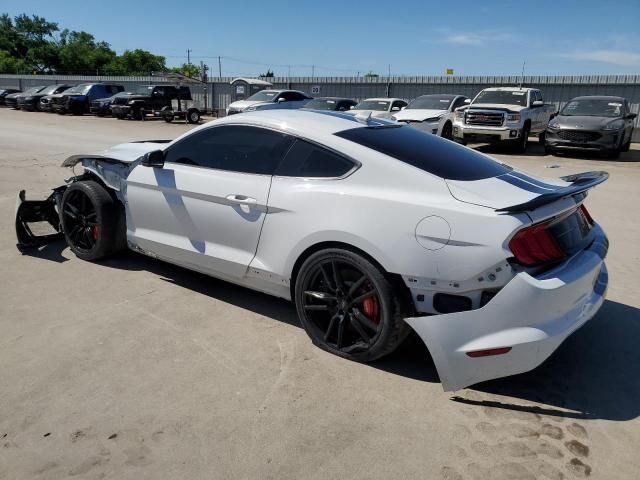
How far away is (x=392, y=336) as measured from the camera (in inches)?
119

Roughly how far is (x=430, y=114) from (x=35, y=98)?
984 inches

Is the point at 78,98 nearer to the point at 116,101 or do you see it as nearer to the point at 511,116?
the point at 116,101

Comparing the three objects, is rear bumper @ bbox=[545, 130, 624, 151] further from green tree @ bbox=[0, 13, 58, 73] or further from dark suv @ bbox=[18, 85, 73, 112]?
green tree @ bbox=[0, 13, 58, 73]

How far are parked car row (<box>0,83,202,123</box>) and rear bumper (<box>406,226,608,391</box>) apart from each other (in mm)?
24476

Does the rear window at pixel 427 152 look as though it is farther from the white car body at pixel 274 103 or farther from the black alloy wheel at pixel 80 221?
the white car body at pixel 274 103

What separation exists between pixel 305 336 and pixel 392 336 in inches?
32.1

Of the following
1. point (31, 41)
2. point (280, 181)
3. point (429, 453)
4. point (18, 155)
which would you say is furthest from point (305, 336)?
point (31, 41)

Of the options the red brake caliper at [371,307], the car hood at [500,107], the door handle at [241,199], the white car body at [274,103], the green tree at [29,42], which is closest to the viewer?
the red brake caliper at [371,307]

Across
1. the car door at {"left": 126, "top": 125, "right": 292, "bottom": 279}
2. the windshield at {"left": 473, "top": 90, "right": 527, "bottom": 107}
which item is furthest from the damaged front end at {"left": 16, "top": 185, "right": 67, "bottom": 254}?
the windshield at {"left": 473, "top": 90, "right": 527, "bottom": 107}

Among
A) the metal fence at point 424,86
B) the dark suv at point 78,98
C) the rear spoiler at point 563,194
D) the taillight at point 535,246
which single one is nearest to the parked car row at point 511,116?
the metal fence at point 424,86

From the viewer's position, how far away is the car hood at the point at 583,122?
1408 centimetres

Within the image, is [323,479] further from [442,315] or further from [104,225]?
[104,225]

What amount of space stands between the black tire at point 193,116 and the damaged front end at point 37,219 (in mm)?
20837

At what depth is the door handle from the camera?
140 inches
